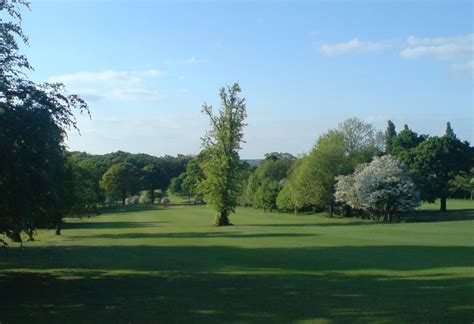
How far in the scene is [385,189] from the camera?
212 feet

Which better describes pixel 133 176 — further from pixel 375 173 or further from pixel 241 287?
pixel 241 287

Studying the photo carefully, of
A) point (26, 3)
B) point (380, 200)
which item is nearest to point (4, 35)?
point (26, 3)

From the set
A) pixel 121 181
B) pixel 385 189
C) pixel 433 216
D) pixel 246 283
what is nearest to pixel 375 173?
pixel 385 189

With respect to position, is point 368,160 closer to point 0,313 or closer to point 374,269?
point 374,269

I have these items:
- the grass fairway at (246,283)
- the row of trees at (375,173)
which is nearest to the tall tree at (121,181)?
the row of trees at (375,173)

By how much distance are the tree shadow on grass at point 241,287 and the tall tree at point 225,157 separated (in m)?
35.4

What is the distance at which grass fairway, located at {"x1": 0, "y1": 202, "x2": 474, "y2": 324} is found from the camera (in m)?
13.0

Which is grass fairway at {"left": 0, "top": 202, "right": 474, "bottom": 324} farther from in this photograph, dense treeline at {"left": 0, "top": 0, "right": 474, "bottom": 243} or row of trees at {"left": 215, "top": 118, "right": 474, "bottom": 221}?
row of trees at {"left": 215, "top": 118, "right": 474, "bottom": 221}

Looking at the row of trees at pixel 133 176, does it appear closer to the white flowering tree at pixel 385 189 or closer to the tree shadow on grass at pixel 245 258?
the white flowering tree at pixel 385 189

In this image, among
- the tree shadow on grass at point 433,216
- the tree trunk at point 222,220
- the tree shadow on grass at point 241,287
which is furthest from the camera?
the tree trunk at point 222,220

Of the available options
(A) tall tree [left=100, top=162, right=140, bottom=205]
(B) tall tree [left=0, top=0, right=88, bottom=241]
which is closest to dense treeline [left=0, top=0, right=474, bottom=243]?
(B) tall tree [left=0, top=0, right=88, bottom=241]

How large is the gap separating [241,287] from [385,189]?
50.5 m

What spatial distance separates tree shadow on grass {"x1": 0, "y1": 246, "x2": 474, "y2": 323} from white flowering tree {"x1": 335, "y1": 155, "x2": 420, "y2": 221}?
36.3m

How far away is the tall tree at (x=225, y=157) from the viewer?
6494 centimetres
